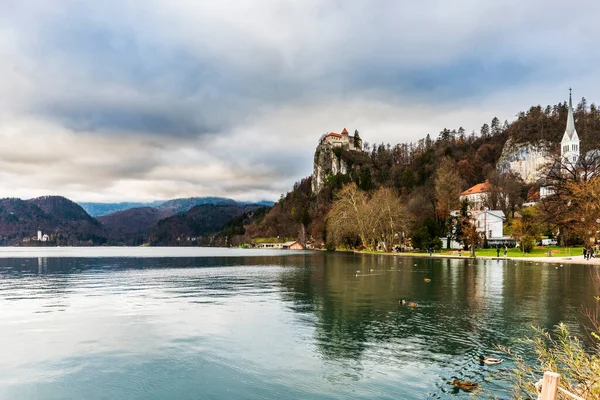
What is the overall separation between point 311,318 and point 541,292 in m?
19.4

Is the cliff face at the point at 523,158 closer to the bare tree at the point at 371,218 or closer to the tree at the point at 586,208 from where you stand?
the bare tree at the point at 371,218

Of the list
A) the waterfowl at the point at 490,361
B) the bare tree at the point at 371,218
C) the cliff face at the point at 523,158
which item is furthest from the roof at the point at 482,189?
the waterfowl at the point at 490,361

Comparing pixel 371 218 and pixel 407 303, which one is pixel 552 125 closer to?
pixel 371 218

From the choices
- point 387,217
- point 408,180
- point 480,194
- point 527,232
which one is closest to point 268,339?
point 527,232

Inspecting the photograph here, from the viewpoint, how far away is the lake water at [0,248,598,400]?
14.5 m

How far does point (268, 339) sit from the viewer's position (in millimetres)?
20406

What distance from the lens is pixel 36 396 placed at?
14047mm

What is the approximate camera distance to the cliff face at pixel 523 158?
177 m

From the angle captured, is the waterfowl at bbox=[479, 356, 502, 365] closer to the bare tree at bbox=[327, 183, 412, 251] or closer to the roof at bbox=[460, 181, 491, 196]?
the bare tree at bbox=[327, 183, 412, 251]

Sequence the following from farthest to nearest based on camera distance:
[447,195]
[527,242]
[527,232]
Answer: [447,195], [527,232], [527,242]

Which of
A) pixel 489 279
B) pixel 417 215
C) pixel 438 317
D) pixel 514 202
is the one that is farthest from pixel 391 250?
pixel 438 317

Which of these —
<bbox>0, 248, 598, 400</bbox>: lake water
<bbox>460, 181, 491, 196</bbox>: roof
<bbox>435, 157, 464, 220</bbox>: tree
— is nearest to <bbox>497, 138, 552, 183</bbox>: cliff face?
<bbox>460, 181, 491, 196</bbox>: roof

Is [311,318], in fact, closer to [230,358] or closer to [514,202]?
[230,358]

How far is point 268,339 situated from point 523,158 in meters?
189
